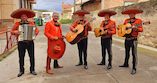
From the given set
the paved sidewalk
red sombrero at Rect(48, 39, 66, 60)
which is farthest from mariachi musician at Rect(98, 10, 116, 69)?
red sombrero at Rect(48, 39, 66, 60)

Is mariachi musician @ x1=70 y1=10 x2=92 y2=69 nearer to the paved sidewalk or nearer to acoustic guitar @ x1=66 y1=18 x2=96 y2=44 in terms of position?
acoustic guitar @ x1=66 y1=18 x2=96 y2=44

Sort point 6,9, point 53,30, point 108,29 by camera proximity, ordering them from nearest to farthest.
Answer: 1. point 53,30
2. point 108,29
3. point 6,9

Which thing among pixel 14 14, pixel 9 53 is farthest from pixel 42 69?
pixel 9 53

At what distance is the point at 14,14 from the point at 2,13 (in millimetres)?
18702

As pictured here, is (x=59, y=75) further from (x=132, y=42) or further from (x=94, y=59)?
(x=94, y=59)

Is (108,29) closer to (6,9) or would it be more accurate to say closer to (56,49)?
(56,49)

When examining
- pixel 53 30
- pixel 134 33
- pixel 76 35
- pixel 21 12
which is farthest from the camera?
pixel 76 35

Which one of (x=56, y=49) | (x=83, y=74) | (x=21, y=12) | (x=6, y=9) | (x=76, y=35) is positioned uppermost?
(x=6, y=9)

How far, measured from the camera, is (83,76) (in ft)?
30.7

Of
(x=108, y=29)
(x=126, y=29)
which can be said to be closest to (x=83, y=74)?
(x=108, y=29)

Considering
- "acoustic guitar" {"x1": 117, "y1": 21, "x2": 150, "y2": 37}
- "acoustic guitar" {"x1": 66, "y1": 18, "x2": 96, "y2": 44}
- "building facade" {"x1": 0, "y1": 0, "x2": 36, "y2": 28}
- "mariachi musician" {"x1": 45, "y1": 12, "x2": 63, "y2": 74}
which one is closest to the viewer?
"mariachi musician" {"x1": 45, "y1": 12, "x2": 63, "y2": 74}

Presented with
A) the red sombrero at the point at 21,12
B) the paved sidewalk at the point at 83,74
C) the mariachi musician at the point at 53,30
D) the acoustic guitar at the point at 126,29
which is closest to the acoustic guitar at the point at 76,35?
the mariachi musician at the point at 53,30

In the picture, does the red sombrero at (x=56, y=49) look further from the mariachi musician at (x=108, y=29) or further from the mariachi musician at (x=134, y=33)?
the mariachi musician at (x=134, y=33)

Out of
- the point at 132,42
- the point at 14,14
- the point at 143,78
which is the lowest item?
the point at 143,78
